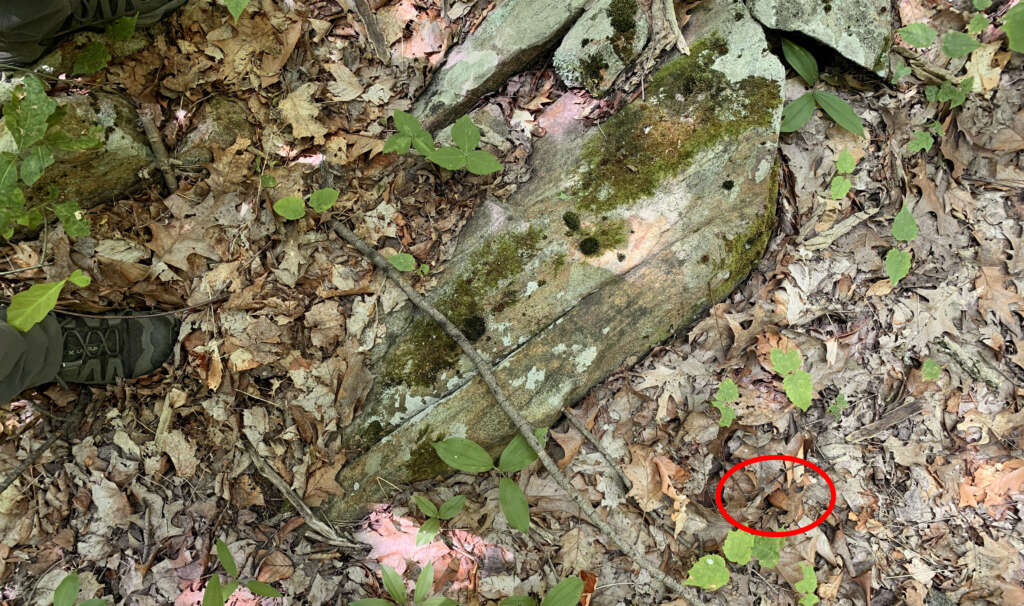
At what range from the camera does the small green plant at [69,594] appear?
2.89 metres

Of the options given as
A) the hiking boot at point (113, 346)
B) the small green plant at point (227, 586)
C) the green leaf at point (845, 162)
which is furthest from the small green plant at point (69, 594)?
the green leaf at point (845, 162)

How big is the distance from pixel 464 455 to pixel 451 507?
31cm

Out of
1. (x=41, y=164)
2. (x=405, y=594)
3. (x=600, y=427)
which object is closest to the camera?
(x=41, y=164)

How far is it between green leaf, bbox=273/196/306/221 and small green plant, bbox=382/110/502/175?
61 cm

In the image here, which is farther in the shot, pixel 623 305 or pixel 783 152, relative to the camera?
pixel 783 152

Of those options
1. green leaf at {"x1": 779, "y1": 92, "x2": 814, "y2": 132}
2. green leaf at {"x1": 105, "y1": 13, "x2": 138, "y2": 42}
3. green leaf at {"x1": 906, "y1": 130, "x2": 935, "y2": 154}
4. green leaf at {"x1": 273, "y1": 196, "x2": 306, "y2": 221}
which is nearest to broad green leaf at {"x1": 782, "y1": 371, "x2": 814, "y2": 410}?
→ green leaf at {"x1": 779, "y1": 92, "x2": 814, "y2": 132}

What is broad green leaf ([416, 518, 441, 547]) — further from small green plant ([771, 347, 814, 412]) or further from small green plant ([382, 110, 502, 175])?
small green plant ([771, 347, 814, 412])

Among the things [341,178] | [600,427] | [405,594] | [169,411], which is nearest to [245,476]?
[169,411]

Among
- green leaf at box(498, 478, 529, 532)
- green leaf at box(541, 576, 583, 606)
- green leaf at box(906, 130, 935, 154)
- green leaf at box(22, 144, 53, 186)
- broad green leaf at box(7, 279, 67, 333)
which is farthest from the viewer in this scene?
green leaf at box(906, 130, 935, 154)

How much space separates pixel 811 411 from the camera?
10.8ft

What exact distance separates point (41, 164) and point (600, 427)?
3147mm

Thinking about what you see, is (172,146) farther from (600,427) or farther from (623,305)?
(600,427)

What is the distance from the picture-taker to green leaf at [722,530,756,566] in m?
3.06

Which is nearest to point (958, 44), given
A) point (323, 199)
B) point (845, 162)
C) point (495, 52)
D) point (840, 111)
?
point (840, 111)
